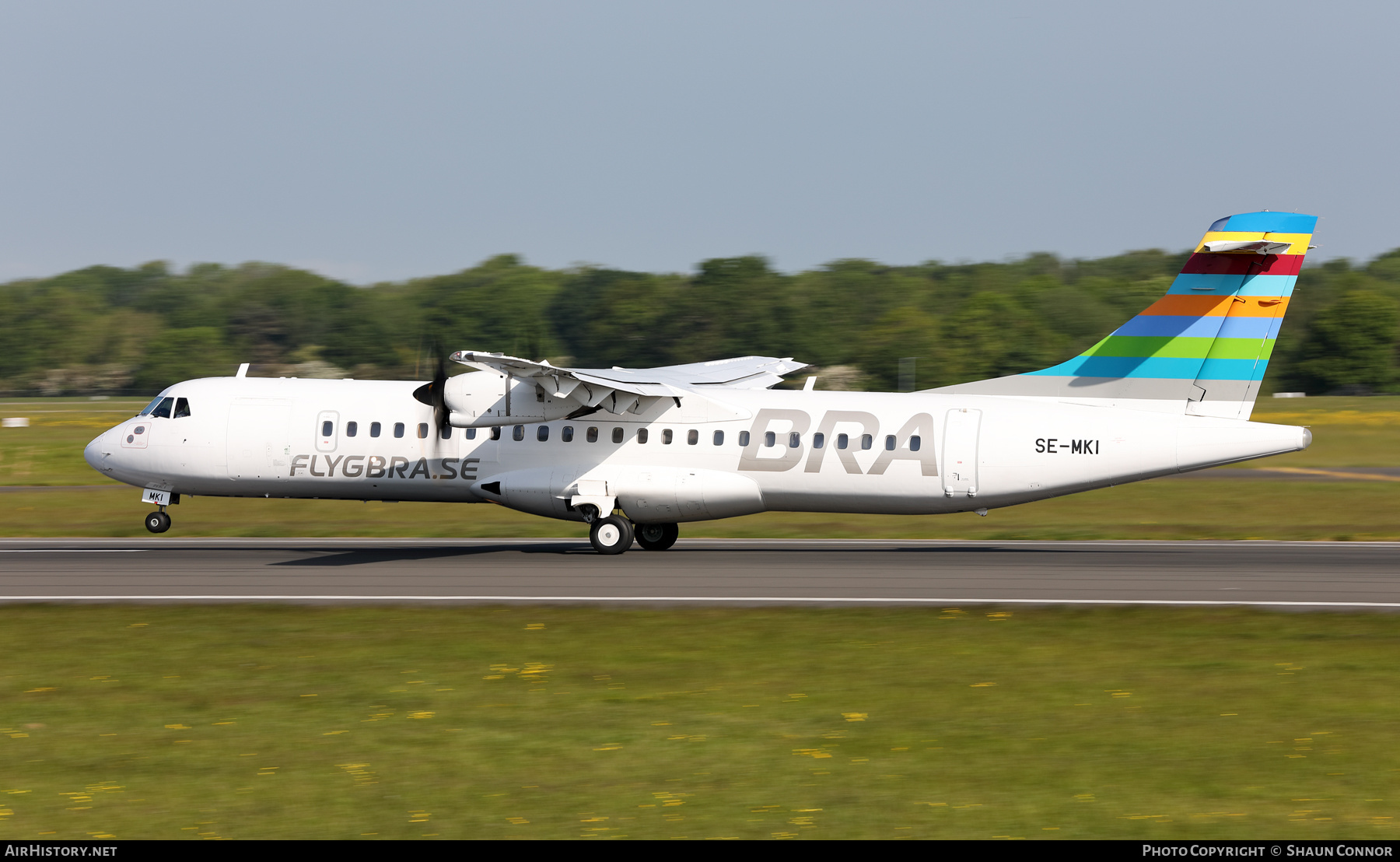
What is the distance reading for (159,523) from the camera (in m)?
26.1

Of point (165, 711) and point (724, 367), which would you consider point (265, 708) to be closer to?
point (165, 711)

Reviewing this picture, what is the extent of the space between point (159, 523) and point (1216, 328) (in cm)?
2113

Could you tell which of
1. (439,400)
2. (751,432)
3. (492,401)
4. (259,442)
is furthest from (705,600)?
(259,442)

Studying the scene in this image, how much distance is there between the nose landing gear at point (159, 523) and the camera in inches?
1026

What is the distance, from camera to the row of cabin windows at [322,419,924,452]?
866 inches

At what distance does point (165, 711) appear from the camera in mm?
11438

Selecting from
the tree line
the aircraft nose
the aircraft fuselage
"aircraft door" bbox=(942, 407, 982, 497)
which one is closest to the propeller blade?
the aircraft fuselage

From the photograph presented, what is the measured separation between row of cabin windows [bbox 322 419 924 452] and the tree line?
229 feet

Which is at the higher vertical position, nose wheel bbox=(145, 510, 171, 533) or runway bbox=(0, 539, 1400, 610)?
nose wheel bbox=(145, 510, 171, 533)

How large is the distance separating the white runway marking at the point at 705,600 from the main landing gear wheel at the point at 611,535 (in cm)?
494

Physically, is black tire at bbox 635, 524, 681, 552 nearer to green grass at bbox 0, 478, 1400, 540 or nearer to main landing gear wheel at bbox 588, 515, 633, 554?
main landing gear wheel at bbox 588, 515, 633, 554

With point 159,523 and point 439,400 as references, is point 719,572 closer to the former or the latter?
point 439,400

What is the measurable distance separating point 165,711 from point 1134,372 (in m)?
16.6
